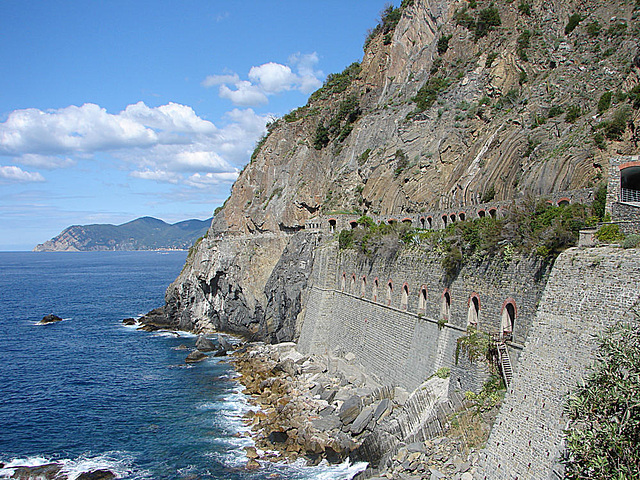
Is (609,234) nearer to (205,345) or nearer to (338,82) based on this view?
(205,345)

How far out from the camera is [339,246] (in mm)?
40031

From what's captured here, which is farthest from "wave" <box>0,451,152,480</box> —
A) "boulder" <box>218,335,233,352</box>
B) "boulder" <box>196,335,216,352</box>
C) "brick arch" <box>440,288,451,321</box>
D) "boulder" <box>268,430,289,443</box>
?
"boulder" <box>196,335,216,352</box>

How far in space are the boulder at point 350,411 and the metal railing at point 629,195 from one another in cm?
1593

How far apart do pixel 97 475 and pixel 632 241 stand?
23808 millimetres

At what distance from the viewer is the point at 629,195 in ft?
58.3

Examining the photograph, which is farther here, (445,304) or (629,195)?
(445,304)

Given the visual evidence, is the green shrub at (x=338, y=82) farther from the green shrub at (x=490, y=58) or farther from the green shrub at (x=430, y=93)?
the green shrub at (x=490, y=58)

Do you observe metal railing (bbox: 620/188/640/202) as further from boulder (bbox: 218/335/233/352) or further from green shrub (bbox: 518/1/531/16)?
green shrub (bbox: 518/1/531/16)

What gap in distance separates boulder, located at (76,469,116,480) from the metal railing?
2425 cm

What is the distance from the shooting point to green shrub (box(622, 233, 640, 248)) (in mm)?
14250

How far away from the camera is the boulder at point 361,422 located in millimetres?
25230

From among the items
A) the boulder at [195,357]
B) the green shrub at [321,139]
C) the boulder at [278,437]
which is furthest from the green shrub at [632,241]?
the green shrub at [321,139]

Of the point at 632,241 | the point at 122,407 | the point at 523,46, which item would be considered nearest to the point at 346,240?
the point at 122,407

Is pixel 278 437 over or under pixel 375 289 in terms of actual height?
under
